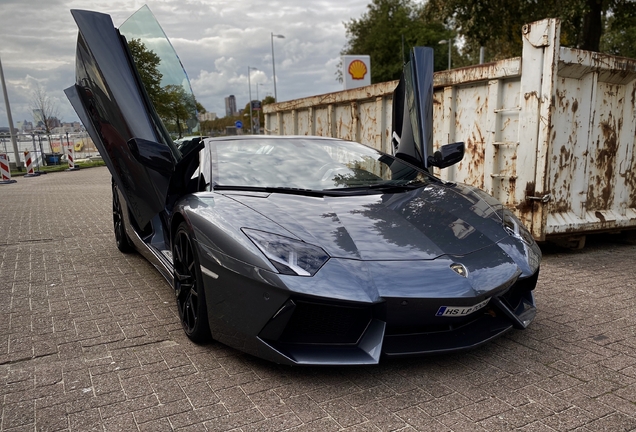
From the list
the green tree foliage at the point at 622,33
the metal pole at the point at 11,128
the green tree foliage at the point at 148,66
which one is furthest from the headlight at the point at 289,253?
the metal pole at the point at 11,128

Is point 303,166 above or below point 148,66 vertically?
below

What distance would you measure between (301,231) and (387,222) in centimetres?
51

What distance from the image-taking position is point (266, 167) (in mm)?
3402

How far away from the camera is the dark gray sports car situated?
232 centimetres

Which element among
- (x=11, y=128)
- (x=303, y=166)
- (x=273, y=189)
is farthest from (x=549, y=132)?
(x=11, y=128)

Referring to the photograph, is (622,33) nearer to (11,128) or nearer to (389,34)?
(389,34)

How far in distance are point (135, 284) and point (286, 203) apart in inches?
80.8

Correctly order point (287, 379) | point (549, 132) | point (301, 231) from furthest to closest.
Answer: point (549, 132) < point (301, 231) < point (287, 379)

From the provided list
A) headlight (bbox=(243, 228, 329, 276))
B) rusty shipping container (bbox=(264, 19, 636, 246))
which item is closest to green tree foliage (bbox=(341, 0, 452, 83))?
rusty shipping container (bbox=(264, 19, 636, 246))

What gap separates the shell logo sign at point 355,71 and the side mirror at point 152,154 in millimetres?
10413

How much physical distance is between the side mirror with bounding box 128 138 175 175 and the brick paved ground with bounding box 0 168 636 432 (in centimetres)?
103

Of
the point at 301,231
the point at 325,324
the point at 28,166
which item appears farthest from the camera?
the point at 28,166

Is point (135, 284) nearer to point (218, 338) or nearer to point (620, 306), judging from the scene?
point (218, 338)

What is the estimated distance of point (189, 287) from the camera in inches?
120
